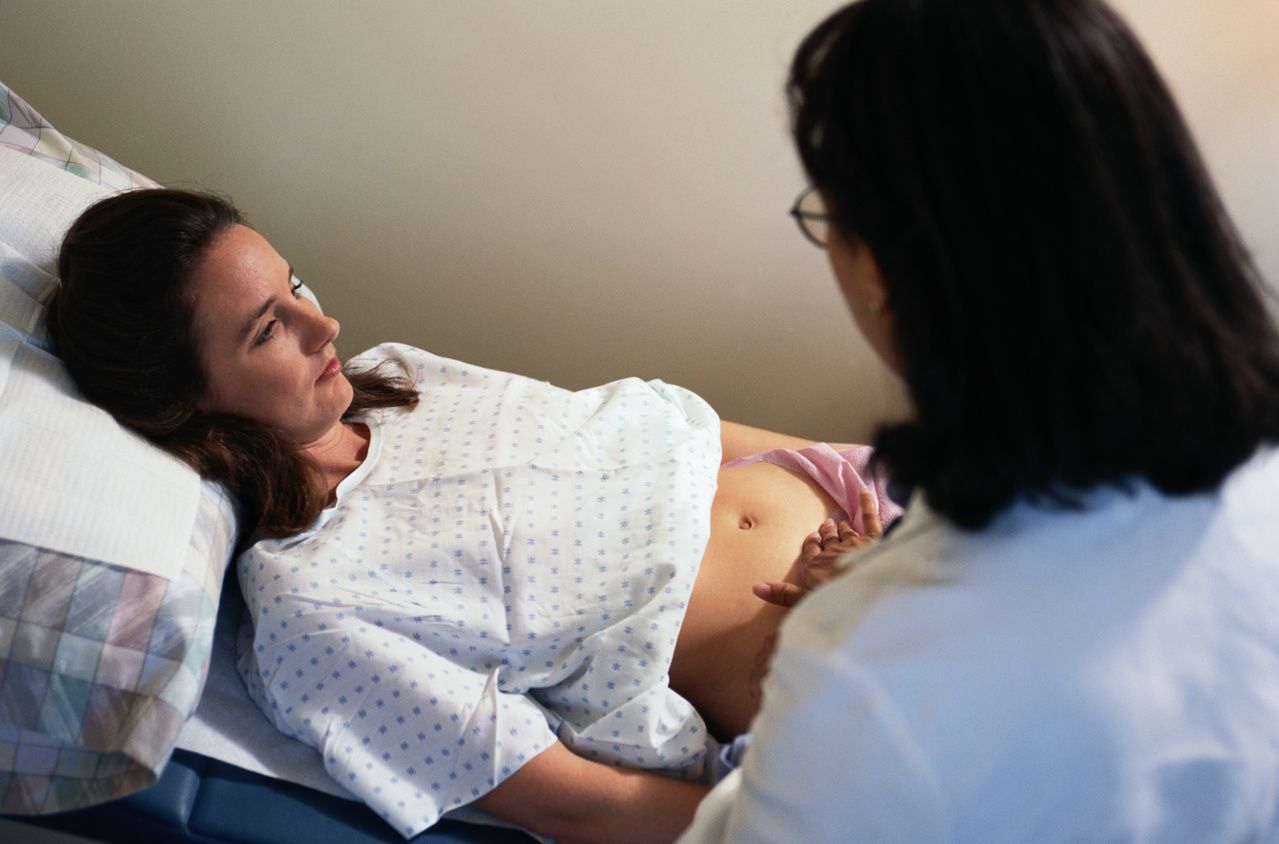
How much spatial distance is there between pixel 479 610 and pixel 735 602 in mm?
351

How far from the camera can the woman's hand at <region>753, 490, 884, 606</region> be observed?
4.44ft

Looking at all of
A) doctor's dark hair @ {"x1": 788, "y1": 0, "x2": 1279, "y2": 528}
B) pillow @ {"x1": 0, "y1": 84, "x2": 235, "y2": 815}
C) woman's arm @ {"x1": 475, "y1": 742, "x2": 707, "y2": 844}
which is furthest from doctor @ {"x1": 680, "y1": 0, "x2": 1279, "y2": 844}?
pillow @ {"x1": 0, "y1": 84, "x2": 235, "y2": 815}

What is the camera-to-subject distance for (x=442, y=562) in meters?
1.37

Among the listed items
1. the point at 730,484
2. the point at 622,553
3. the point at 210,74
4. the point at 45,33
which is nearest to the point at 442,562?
the point at 622,553

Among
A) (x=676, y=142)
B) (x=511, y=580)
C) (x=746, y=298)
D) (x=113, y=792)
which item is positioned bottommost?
(x=113, y=792)

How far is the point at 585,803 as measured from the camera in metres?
1.23

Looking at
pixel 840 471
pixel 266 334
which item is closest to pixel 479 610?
pixel 266 334

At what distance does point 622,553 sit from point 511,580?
0.51 ft

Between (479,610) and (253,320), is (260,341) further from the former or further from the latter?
(479,610)

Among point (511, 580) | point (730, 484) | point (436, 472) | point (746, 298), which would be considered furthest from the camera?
point (746, 298)

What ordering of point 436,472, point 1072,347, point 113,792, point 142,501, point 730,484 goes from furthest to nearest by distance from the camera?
point 730,484 → point 436,472 → point 142,501 → point 113,792 → point 1072,347

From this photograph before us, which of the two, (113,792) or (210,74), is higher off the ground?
(210,74)

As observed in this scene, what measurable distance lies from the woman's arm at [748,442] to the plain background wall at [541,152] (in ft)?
1.06

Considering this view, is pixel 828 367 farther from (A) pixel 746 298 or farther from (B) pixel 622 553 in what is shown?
(B) pixel 622 553
